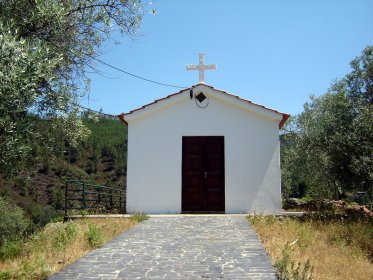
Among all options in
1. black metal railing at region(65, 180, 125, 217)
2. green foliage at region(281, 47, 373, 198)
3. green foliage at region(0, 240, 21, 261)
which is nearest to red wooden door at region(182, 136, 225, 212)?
black metal railing at region(65, 180, 125, 217)

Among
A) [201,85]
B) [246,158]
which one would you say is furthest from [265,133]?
[201,85]

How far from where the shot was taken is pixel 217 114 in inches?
531

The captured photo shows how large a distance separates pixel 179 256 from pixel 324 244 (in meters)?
3.91

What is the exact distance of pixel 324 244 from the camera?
30.3 ft

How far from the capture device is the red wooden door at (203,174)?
13180mm

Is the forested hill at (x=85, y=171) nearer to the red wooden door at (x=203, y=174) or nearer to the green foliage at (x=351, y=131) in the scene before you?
the red wooden door at (x=203, y=174)

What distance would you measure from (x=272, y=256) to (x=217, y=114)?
709 centimetres

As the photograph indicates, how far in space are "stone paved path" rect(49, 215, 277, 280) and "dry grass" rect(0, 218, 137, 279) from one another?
27 centimetres

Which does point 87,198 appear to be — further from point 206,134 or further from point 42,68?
point 42,68

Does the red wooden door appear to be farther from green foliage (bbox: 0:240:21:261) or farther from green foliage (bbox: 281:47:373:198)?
green foliage (bbox: 0:240:21:261)

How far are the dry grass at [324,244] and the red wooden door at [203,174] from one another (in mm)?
2122

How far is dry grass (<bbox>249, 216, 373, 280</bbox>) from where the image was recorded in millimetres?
7273

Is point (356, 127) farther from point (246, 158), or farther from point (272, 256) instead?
point (272, 256)

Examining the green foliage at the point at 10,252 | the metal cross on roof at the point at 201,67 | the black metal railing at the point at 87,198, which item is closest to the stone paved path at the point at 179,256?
the green foliage at the point at 10,252
